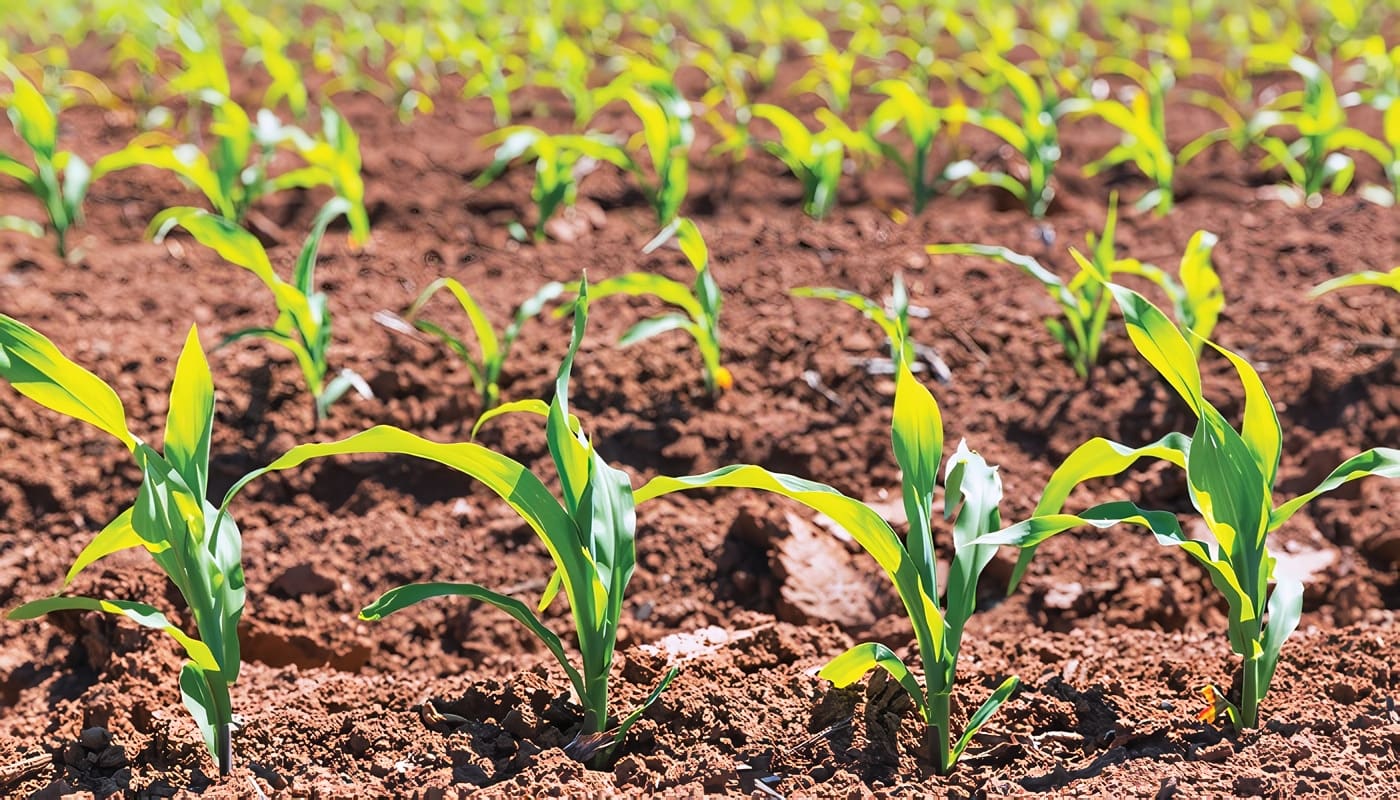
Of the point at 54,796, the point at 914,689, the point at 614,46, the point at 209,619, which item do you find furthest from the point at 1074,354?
the point at 614,46

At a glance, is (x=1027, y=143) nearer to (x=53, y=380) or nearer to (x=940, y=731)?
(x=940, y=731)

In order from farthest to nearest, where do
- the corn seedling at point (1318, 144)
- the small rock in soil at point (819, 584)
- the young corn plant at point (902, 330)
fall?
the corn seedling at point (1318, 144) < the young corn plant at point (902, 330) < the small rock in soil at point (819, 584)

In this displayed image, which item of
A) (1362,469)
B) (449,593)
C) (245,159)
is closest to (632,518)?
(449,593)

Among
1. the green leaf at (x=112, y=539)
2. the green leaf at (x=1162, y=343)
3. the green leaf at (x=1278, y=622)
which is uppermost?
the green leaf at (x=1162, y=343)

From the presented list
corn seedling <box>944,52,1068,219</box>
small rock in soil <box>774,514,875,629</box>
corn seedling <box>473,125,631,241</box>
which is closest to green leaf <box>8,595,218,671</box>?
small rock in soil <box>774,514,875,629</box>

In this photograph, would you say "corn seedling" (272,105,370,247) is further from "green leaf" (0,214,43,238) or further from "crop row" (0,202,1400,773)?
"crop row" (0,202,1400,773)

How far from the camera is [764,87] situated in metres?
5.59

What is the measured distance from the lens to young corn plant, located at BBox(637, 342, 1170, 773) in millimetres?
1586

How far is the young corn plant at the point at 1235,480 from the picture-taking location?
5.26 ft

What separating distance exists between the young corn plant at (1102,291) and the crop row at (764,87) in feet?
3.22

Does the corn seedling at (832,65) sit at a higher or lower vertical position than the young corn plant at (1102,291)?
higher

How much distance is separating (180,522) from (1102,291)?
6.61 ft

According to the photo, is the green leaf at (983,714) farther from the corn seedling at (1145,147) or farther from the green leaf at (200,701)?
the corn seedling at (1145,147)

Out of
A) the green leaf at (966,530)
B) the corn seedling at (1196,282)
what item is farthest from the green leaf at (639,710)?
the corn seedling at (1196,282)
